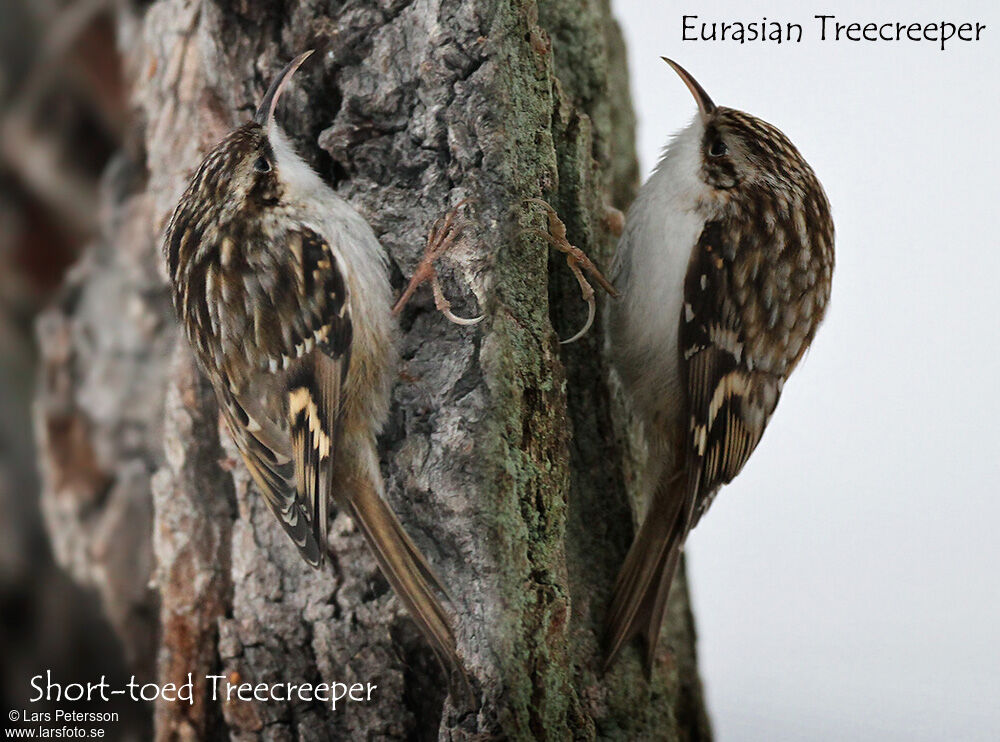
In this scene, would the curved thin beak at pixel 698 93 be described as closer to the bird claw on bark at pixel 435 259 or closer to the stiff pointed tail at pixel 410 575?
the bird claw on bark at pixel 435 259

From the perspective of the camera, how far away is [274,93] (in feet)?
4.25

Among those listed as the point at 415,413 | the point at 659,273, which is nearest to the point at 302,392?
the point at 415,413

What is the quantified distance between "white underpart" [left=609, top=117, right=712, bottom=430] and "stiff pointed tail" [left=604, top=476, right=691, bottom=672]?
0.18 m

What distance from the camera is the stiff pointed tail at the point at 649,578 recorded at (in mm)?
1448

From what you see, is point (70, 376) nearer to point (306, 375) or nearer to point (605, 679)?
point (306, 375)

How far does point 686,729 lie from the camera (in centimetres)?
177

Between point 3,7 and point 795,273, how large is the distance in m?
1.72

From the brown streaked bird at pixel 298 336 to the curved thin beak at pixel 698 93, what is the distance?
1.80 feet

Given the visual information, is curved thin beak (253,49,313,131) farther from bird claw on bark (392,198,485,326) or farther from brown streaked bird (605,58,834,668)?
brown streaked bird (605,58,834,668)

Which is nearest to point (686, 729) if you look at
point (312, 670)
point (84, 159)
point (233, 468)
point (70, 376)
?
point (312, 670)

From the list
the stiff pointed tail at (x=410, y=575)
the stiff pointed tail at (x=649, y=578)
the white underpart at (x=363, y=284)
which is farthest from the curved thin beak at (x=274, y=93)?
the stiff pointed tail at (x=649, y=578)

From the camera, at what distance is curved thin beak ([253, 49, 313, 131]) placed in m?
1.29

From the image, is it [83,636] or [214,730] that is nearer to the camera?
[214,730]

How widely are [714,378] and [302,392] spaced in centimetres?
70
